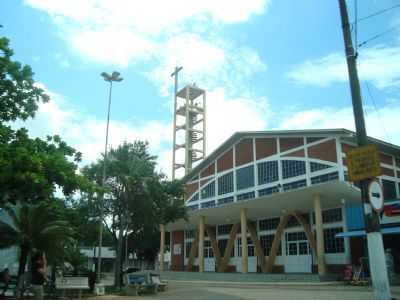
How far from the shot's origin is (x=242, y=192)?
37.0m

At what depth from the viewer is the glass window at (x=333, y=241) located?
29.4 meters

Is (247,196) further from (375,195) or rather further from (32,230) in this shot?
(375,195)

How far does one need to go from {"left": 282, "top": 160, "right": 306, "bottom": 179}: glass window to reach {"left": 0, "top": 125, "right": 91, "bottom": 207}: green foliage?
64.6ft

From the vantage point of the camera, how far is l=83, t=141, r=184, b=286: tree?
2417 cm

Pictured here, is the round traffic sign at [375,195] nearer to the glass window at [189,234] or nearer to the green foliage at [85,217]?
the green foliage at [85,217]

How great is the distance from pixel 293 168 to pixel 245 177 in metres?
5.89

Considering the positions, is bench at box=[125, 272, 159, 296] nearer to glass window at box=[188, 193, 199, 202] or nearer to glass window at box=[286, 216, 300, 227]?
glass window at box=[286, 216, 300, 227]

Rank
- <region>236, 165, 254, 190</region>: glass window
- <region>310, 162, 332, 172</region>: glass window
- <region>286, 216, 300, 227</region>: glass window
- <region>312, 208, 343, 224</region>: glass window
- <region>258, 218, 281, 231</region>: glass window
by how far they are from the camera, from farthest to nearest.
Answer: <region>236, 165, 254, 190</region>: glass window → <region>258, 218, 281, 231</region>: glass window → <region>286, 216, 300, 227</region>: glass window → <region>312, 208, 343, 224</region>: glass window → <region>310, 162, 332, 172</region>: glass window

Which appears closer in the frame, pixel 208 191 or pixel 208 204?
pixel 208 204

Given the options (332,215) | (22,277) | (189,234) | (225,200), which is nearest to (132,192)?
(22,277)

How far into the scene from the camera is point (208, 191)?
41.9 metres

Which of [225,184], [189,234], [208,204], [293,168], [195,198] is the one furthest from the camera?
[189,234]

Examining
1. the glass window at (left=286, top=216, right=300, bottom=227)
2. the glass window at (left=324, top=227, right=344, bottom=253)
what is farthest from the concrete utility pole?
the glass window at (left=286, top=216, right=300, bottom=227)

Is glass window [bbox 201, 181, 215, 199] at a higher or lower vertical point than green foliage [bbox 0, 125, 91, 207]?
higher
